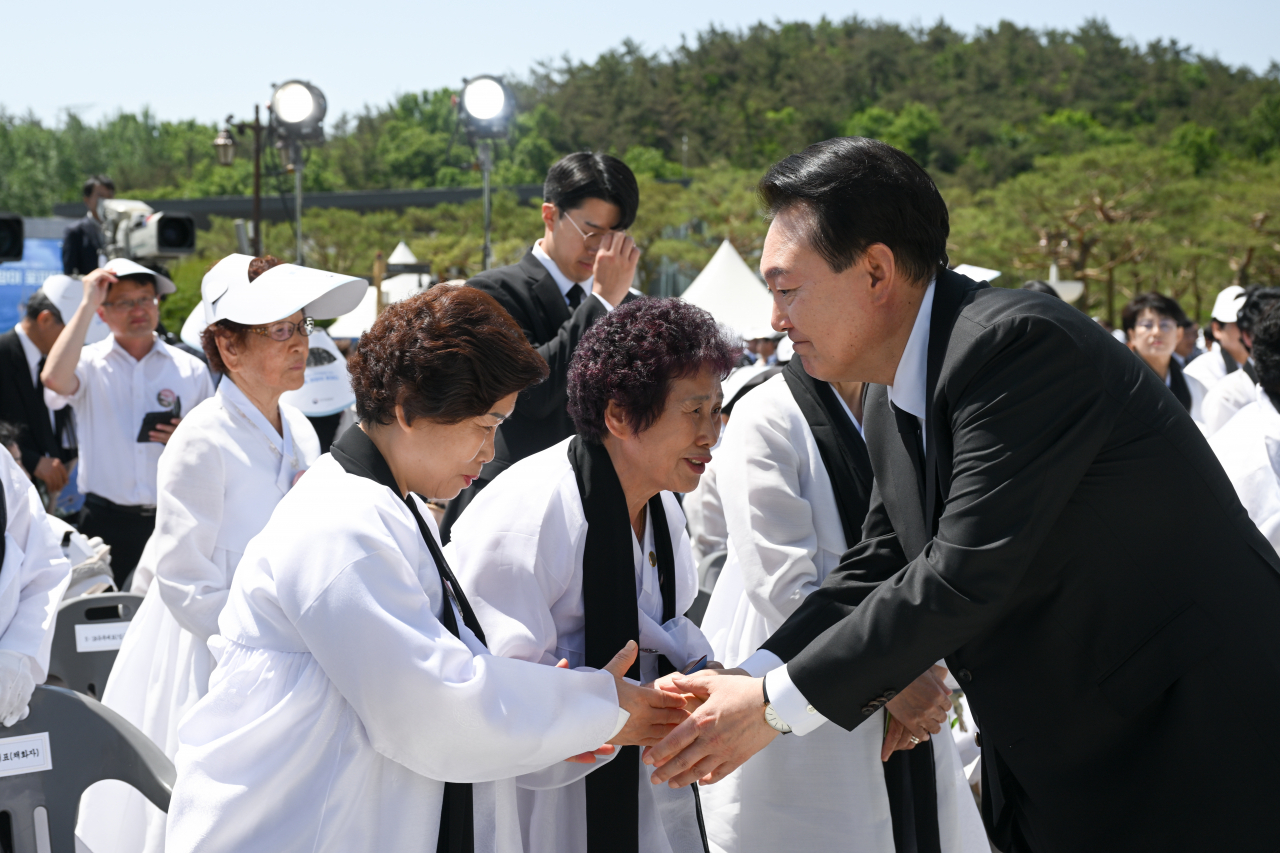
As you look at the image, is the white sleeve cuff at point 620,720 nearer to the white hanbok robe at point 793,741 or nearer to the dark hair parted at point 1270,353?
the white hanbok robe at point 793,741

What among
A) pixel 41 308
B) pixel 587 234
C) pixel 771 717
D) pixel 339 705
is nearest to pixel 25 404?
pixel 41 308

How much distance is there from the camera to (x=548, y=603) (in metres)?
2.29

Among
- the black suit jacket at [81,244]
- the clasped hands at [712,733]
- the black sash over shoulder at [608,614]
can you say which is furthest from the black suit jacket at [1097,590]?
the black suit jacket at [81,244]

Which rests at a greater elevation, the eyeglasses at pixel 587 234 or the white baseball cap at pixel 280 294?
the eyeglasses at pixel 587 234

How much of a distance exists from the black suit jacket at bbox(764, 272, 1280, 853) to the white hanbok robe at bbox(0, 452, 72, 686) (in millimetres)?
1879

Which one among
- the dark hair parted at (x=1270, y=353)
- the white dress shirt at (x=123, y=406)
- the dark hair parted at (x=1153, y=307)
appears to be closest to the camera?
the dark hair parted at (x=1270, y=353)

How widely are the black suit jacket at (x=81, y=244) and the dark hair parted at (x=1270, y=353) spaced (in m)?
7.39

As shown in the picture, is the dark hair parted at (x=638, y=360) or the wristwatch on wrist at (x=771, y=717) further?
the dark hair parted at (x=638, y=360)

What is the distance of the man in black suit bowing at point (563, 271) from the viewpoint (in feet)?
11.2

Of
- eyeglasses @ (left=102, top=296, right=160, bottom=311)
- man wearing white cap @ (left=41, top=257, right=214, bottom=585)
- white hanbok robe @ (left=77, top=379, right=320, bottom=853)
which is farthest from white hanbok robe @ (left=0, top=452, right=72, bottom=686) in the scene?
eyeglasses @ (left=102, top=296, right=160, bottom=311)

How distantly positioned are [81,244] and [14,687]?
6626 millimetres

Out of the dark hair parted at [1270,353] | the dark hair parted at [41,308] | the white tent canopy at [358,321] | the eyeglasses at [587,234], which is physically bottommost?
the white tent canopy at [358,321]

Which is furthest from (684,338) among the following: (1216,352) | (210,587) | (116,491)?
(1216,352)

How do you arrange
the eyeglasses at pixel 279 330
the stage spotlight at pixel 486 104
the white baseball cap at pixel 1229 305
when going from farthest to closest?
the stage spotlight at pixel 486 104 → the white baseball cap at pixel 1229 305 → the eyeglasses at pixel 279 330
